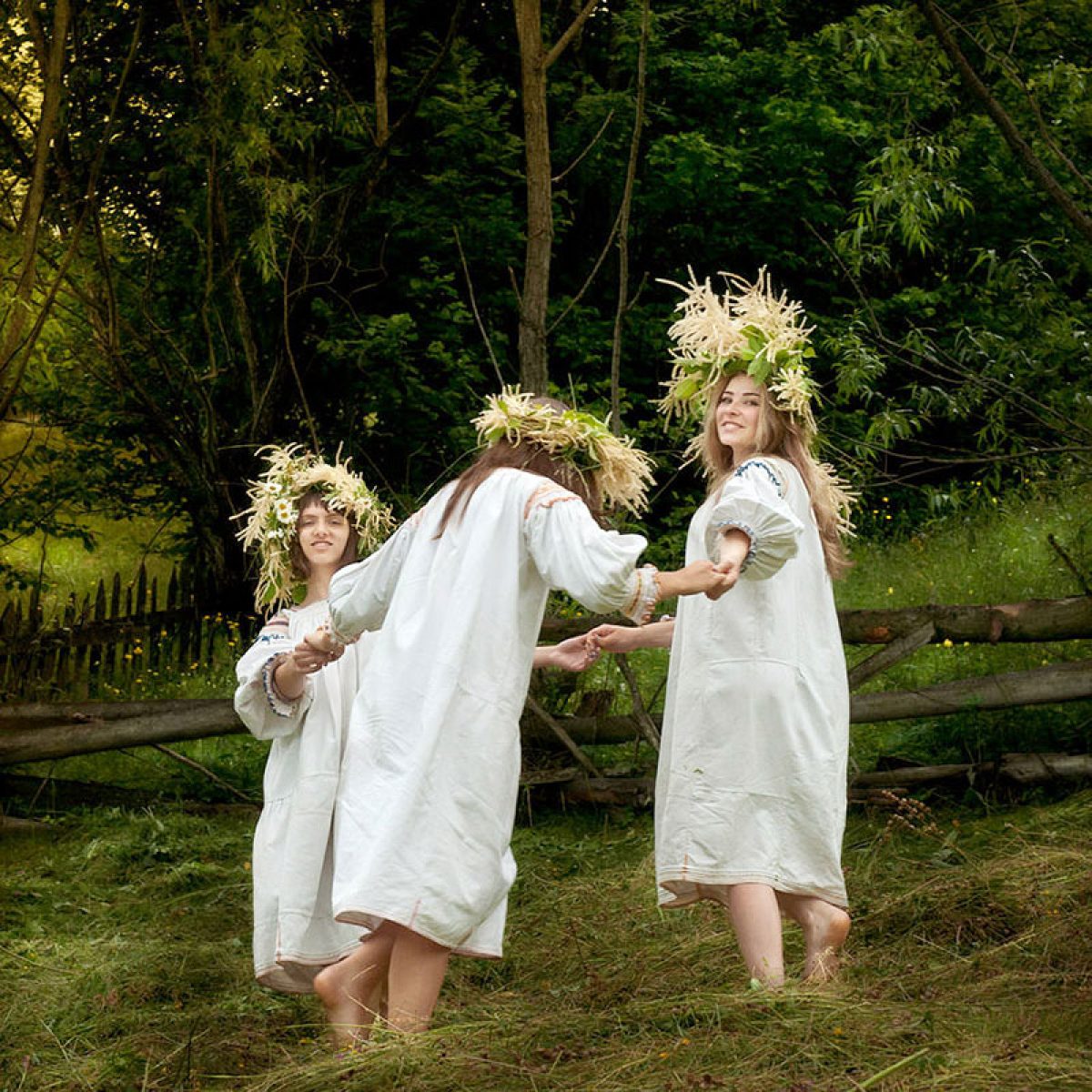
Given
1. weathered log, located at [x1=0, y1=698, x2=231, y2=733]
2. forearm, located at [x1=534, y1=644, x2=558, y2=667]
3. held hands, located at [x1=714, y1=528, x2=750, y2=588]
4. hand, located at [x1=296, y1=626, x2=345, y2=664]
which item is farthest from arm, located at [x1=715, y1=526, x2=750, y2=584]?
weathered log, located at [x1=0, y1=698, x2=231, y2=733]

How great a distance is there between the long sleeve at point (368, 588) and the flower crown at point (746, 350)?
98cm

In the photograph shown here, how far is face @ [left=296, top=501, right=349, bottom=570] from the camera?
525cm

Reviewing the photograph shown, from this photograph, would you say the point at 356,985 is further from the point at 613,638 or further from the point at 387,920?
the point at 613,638

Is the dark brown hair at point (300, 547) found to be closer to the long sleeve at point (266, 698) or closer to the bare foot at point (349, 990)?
the long sleeve at point (266, 698)

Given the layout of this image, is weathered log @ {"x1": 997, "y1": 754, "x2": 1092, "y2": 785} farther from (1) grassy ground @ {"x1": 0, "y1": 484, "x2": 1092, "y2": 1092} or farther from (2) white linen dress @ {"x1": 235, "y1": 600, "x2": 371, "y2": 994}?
(2) white linen dress @ {"x1": 235, "y1": 600, "x2": 371, "y2": 994}

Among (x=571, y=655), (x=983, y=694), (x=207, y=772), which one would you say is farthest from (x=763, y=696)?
(x=207, y=772)

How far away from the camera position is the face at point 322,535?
525cm

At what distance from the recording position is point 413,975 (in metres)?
4.20

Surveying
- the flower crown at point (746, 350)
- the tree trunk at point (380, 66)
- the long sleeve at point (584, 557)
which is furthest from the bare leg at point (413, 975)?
the tree trunk at point (380, 66)

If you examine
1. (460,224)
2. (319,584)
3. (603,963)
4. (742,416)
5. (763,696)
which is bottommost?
(603,963)

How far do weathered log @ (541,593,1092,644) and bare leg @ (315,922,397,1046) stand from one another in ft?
11.6

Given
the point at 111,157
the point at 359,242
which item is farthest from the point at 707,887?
the point at 359,242

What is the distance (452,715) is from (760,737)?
2.90 ft

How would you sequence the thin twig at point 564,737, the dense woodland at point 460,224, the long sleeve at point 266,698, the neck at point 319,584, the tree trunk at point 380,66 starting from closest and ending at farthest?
the long sleeve at point 266,698, the neck at point 319,584, the thin twig at point 564,737, the dense woodland at point 460,224, the tree trunk at point 380,66
